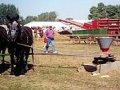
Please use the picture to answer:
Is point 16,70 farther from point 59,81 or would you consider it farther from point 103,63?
point 103,63

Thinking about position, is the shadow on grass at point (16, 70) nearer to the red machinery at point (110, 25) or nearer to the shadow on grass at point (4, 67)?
the shadow on grass at point (4, 67)

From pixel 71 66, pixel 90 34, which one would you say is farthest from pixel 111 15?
pixel 71 66

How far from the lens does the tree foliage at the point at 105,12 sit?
435ft

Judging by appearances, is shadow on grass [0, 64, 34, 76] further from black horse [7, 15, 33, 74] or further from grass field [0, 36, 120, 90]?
grass field [0, 36, 120, 90]

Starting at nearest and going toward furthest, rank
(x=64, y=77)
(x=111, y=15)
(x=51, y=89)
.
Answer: (x=51, y=89)
(x=64, y=77)
(x=111, y=15)

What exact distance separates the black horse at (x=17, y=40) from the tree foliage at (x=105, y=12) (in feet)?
360

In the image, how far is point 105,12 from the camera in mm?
137250

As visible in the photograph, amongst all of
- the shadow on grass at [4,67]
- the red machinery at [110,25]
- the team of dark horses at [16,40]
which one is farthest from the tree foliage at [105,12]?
the team of dark horses at [16,40]

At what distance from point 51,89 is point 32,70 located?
395 centimetres

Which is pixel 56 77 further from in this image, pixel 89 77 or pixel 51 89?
pixel 51 89

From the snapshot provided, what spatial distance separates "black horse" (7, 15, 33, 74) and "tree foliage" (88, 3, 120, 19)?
110 meters

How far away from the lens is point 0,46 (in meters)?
14.4

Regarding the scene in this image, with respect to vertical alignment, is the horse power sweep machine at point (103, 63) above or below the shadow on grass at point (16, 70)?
above

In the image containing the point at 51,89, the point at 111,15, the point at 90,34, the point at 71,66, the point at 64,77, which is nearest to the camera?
the point at 51,89
